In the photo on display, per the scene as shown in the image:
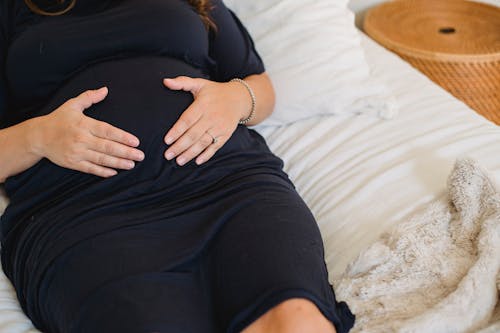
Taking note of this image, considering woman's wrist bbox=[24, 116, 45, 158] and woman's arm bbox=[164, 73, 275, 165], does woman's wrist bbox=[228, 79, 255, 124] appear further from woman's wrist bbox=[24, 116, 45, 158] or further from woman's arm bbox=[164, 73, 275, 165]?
woman's wrist bbox=[24, 116, 45, 158]

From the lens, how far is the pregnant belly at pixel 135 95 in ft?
3.11

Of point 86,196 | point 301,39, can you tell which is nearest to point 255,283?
point 86,196

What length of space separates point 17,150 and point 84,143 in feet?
0.42

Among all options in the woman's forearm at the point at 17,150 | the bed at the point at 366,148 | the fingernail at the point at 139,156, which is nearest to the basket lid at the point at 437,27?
the bed at the point at 366,148

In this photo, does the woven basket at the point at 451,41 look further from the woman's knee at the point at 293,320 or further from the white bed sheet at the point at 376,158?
the woman's knee at the point at 293,320

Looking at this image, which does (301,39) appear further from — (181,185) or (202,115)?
(181,185)

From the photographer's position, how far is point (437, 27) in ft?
6.32

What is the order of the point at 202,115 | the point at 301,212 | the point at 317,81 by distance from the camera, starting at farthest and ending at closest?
1. the point at 317,81
2. the point at 202,115
3. the point at 301,212

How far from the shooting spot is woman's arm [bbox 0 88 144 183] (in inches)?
35.6

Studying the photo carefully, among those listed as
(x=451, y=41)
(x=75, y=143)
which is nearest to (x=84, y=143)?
(x=75, y=143)

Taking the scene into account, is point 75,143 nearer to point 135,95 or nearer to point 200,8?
point 135,95

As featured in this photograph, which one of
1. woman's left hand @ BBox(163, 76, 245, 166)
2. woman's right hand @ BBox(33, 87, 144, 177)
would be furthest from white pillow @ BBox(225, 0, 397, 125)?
woman's right hand @ BBox(33, 87, 144, 177)

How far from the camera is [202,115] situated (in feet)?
3.27

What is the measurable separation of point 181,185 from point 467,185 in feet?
1.61
